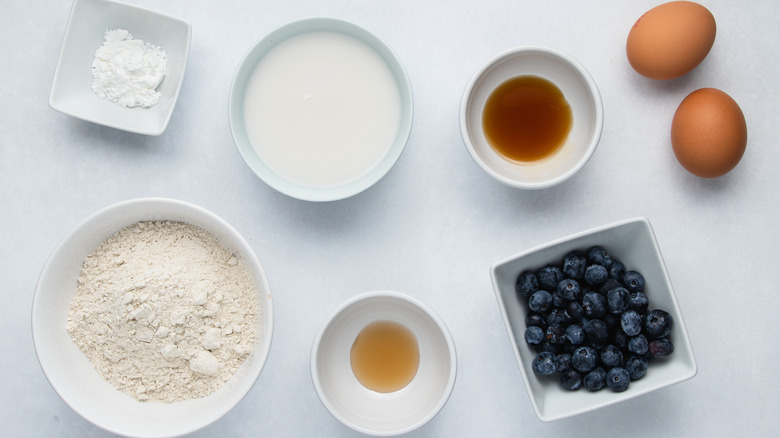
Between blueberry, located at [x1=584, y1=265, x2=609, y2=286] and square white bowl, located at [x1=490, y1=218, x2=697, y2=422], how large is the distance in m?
0.06

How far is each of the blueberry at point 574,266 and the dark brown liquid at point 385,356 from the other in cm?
40

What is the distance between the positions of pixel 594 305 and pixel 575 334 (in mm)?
75

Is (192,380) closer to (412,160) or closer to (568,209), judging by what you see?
(412,160)

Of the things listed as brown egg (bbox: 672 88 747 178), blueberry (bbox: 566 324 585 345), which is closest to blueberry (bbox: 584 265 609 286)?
blueberry (bbox: 566 324 585 345)

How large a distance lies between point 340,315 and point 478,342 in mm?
354

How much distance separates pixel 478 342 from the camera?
1.48 m

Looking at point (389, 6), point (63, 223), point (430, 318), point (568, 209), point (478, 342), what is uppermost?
point (389, 6)

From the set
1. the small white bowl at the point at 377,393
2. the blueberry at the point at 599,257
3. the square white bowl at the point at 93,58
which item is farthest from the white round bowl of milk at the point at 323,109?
the blueberry at the point at 599,257

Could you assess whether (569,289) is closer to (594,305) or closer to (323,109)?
(594,305)

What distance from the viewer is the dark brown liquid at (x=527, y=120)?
4.82 ft

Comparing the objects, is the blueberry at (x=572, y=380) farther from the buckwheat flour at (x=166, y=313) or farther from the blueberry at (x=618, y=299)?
the buckwheat flour at (x=166, y=313)

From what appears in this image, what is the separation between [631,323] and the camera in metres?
1.30

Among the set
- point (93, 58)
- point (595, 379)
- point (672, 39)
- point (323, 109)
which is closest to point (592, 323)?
point (595, 379)

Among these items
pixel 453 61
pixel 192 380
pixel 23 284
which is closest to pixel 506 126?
pixel 453 61
